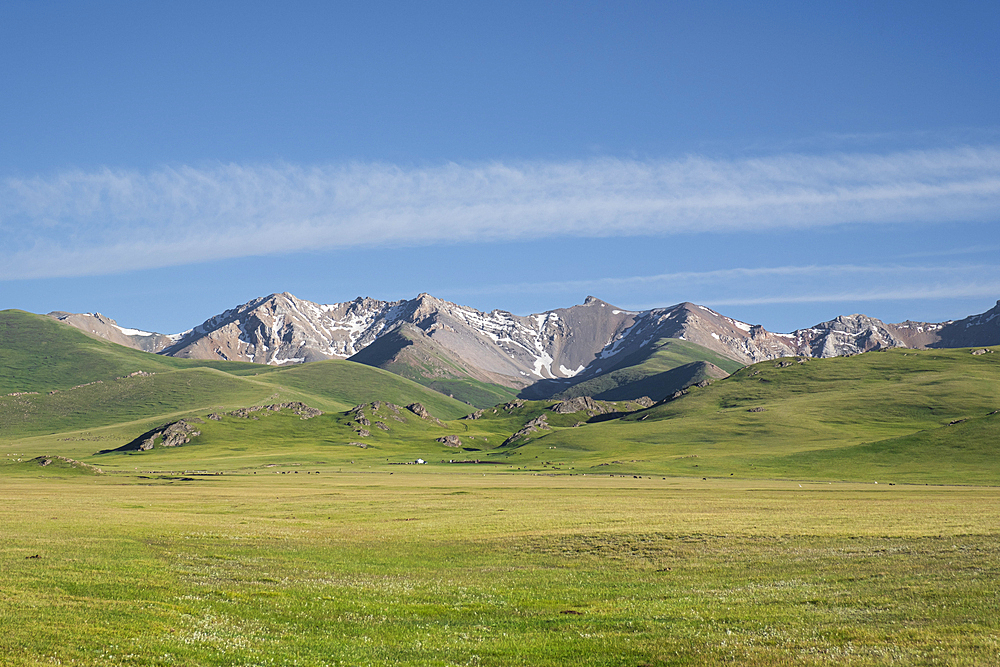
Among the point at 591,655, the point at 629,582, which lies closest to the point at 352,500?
the point at 629,582

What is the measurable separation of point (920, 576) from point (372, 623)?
24832 mm

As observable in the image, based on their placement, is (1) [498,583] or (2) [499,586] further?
(1) [498,583]

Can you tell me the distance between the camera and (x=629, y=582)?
1507 inches

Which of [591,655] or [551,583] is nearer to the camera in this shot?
[591,655]

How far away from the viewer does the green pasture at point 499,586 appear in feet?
71.0

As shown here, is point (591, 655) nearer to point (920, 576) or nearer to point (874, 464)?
point (920, 576)

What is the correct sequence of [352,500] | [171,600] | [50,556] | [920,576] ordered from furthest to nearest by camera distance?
1. [352,500]
2. [50,556]
3. [920,576]
4. [171,600]

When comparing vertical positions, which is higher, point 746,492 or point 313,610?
point 313,610

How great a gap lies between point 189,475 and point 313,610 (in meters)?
151

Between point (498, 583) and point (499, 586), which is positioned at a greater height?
point (499, 586)

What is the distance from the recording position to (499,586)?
1451 inches

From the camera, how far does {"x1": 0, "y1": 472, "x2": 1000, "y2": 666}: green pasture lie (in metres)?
21.6

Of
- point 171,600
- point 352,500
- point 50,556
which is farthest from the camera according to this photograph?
point 352,500

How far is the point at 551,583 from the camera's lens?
37.9 metres
